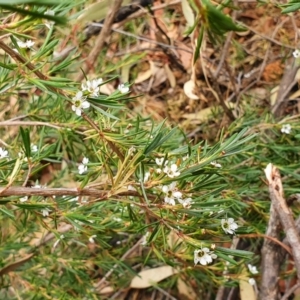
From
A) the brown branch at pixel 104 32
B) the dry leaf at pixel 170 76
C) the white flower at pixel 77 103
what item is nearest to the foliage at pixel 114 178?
the white flower at pixel 77 103

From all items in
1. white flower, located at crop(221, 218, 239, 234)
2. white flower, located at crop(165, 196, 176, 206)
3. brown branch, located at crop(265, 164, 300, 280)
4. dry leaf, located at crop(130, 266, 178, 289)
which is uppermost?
white flower, located at crop(165, 196, 176, 206)

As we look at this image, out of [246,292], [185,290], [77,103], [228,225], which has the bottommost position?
[185,290]

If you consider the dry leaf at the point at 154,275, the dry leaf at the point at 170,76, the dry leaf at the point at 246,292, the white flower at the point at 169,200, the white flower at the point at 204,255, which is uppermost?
the white flower at the point at 169,200

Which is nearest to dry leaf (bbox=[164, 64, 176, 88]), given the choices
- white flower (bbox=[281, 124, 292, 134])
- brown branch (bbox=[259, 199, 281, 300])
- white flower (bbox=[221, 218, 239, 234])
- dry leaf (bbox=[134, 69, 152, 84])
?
dry leaf (bbox=[134, 69, 152, 84])

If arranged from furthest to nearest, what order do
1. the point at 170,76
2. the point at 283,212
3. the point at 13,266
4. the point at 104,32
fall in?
the point at 170,76 → the point at 104,32 → the point at 13,266 → the point at 283,212

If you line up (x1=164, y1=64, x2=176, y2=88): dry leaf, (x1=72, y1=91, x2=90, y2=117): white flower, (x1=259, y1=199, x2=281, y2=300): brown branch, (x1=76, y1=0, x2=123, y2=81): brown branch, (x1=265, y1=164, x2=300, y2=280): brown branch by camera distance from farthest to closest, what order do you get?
(x1=164, y1=64, x2=176, y2=88): dry leaf
(x1=76, y1=0, x2=123, y2=81): brown branch
(x1=259, y1=199, x2=281, y2=300): brown branch
(x1=265, y1=164, x2=300, y2=280): brown branch
(x1=72, y1=91, x2=90, y2=117): white flower

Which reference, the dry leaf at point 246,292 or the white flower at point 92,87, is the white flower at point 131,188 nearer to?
the white flower at point 92,87

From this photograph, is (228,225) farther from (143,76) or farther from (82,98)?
(143,76)

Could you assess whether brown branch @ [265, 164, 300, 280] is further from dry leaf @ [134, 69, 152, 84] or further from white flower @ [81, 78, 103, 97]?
dry leaf @ [134, 69, 152, 84]

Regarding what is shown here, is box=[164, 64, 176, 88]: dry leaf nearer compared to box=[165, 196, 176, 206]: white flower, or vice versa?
box=[165, 196, 176, 206]: white flower

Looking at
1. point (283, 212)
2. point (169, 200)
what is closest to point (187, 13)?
point (283, 212)

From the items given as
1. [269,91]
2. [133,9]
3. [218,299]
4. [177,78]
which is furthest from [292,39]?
[218,299]

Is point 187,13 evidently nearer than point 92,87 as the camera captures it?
No
